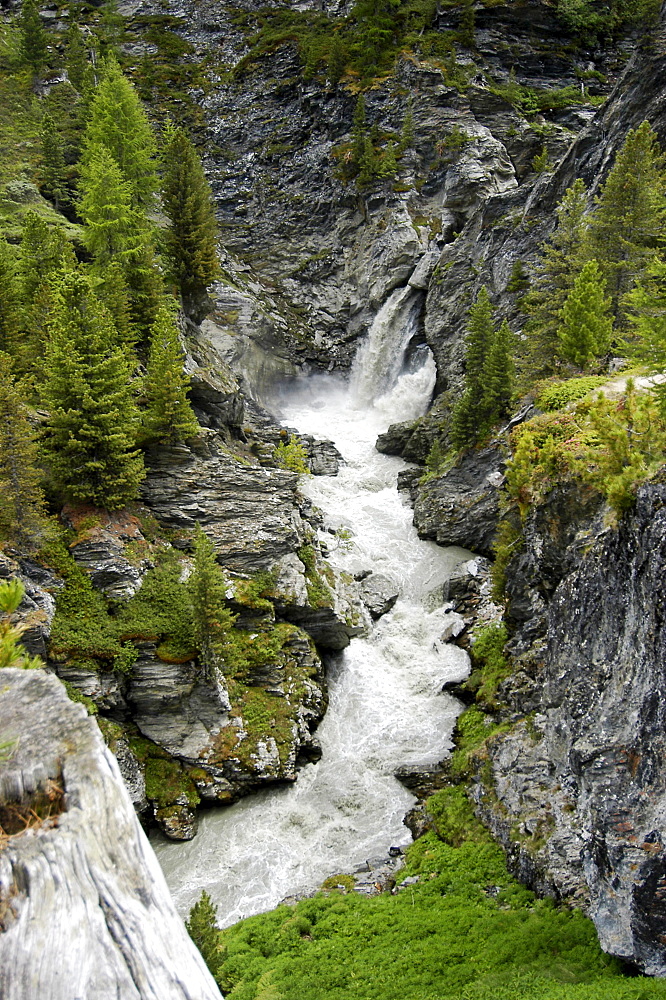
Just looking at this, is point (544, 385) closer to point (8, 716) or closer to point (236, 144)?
point (8, 716)

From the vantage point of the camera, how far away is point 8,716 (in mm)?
4453

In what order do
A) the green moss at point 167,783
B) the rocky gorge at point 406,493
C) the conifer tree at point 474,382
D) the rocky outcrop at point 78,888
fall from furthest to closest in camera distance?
the conifer tree at point 474,382 → the green moss at point 167,783 → the rocky gorge at point 406,493 → the rocky outcrop at point 78,888

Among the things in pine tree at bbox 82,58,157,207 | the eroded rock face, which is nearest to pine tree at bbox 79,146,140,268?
pine tree at bbox 82,58,157,207

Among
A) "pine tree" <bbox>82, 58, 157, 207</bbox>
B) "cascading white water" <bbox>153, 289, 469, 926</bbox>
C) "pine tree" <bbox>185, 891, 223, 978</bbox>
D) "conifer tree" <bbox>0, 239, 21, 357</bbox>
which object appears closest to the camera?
"pine tree" <bbox>185, 891, 223, 978</bbox>

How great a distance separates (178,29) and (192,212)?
216 ft

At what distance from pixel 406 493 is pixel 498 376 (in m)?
10.0

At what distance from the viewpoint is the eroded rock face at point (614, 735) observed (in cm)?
927

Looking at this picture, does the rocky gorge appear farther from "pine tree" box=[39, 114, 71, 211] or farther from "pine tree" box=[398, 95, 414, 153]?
"pine tree" box=[39, 114, 71, 211]

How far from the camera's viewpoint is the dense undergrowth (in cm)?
1067

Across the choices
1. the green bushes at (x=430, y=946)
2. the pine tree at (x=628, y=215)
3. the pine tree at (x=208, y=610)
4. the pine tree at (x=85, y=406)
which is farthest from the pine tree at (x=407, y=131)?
the green bushes at (x=430, y=946)

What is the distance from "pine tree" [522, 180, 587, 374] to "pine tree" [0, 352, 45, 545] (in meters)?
22.8

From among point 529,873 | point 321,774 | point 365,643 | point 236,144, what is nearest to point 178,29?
point 236,144

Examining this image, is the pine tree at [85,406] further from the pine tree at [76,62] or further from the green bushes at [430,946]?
the pine tree at [76,62]

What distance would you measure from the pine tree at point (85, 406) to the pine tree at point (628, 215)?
77.4 feet
